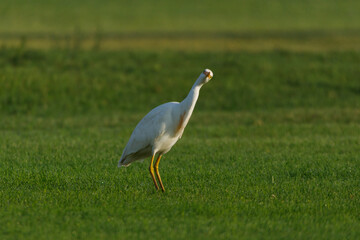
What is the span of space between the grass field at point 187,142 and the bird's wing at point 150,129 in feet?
1.89

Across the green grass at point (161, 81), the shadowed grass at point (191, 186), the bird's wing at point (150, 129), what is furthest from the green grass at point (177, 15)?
the bird's wing at point (150, 129)

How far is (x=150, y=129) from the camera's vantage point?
7.91m

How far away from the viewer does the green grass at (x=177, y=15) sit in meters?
42.8

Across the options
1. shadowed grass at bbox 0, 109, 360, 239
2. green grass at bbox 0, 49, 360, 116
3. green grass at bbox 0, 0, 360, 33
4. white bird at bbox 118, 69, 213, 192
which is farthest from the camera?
green grass at bbox 0, 0, 360, 33

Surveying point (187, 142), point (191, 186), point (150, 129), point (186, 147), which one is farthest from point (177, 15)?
point (150, 129)

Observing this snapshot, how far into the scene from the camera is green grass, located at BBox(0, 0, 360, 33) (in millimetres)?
42781

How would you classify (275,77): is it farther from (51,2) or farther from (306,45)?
(51,2)

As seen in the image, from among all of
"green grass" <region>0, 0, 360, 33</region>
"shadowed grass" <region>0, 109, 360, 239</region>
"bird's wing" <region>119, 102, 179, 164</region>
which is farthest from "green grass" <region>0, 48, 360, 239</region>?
"green grass" <region>0, 0, 360, 33</region>

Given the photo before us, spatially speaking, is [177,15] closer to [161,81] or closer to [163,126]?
[161,81]

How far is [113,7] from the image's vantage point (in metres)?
52.3

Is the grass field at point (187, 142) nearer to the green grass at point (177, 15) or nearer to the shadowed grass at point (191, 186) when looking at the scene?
the shadowed grass at point (191, 186)

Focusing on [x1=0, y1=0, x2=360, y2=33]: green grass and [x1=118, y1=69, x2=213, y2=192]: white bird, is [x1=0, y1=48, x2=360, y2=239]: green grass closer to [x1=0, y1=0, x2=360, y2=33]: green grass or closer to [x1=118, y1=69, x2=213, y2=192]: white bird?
[x1=118, y1=69, x2=213, y2=192]: white bird

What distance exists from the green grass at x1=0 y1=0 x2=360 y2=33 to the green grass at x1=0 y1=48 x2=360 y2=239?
730 inches

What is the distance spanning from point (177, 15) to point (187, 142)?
38.3 metres
